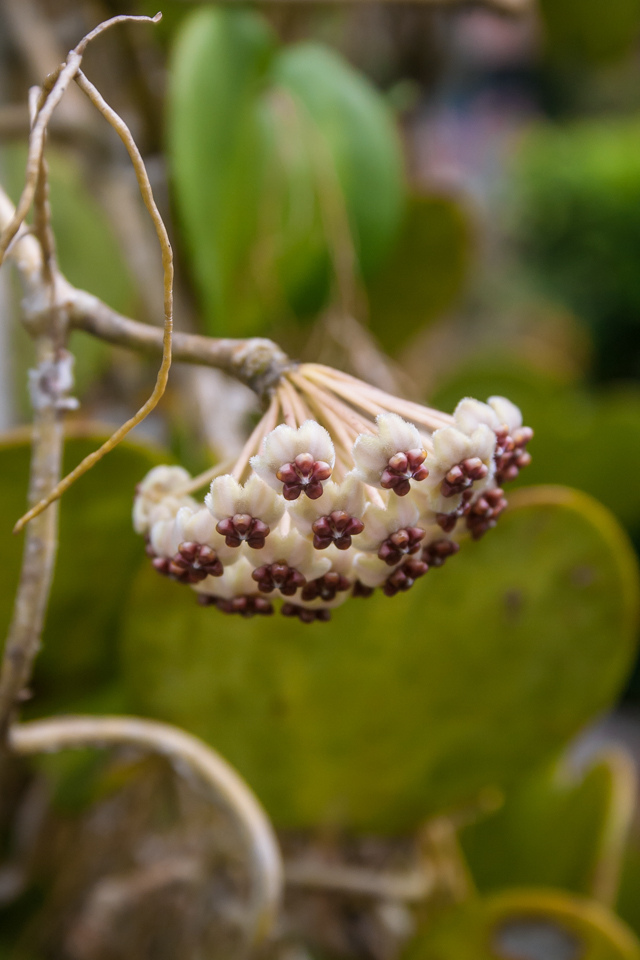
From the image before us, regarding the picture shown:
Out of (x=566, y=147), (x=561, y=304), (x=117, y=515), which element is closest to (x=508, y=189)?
(x=566, y=147)

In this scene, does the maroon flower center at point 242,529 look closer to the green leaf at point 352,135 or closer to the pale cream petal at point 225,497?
the pale cream petal at point 225,497

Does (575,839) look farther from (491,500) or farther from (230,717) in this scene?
(491,500)

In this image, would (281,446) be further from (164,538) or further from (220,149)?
(220,149)

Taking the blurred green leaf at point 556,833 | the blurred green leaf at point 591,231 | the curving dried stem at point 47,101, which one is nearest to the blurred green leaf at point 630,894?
the blurred green leaf at point 556,833

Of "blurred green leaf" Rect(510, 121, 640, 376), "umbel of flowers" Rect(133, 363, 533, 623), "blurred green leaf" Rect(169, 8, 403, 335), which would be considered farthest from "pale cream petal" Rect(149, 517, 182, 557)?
"blurred green leaf" Rect(510, 121, 640, 376)

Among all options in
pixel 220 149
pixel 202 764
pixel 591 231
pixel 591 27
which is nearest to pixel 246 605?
pixel 202 764

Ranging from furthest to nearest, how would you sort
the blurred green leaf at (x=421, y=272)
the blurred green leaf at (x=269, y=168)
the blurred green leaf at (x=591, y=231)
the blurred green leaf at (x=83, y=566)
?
the blurred green leaf at (x=591, y=231), the blurred green leaf at (x=421, y=272), the blurred green leaf at (x=269, y=168), the blurred green leaf at (x=83, y=566)
